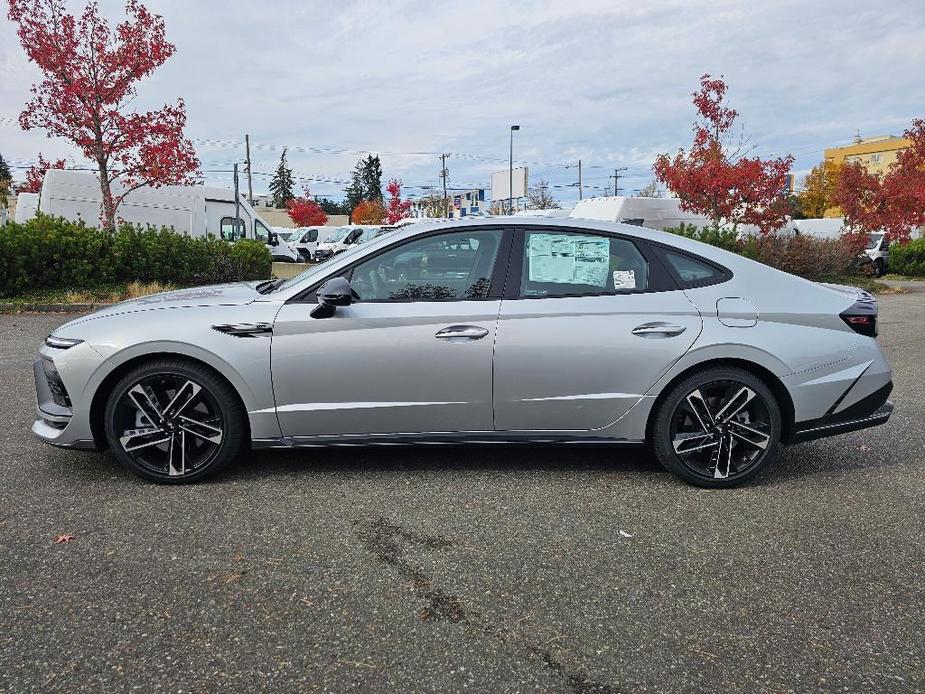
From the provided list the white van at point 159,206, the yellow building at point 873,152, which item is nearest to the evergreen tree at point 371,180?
the yellow building at point 873,152

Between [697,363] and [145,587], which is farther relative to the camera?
[697,363]

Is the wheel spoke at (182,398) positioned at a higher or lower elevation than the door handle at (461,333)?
lower

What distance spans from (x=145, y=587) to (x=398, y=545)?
1.05m

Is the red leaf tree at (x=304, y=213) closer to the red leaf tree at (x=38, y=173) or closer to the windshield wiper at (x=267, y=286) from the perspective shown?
the red leaf tree at (x=38, y=173)

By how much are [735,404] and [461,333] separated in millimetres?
1556

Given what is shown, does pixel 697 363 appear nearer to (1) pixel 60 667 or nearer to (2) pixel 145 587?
(2) pixel 145 587

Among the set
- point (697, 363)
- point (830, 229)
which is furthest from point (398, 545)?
point (830, 229)

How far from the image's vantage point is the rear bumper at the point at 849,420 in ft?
13.2

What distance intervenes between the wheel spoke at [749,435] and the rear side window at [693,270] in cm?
81

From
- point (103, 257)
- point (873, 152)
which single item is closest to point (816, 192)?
point (873, 152)

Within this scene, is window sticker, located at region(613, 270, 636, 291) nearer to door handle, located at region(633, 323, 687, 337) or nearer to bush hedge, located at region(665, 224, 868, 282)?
door handle, located at region(633, 323, 687, 337)

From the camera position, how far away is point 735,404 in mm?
3967

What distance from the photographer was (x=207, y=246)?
15125mm

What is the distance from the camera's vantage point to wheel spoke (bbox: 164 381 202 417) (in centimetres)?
388
